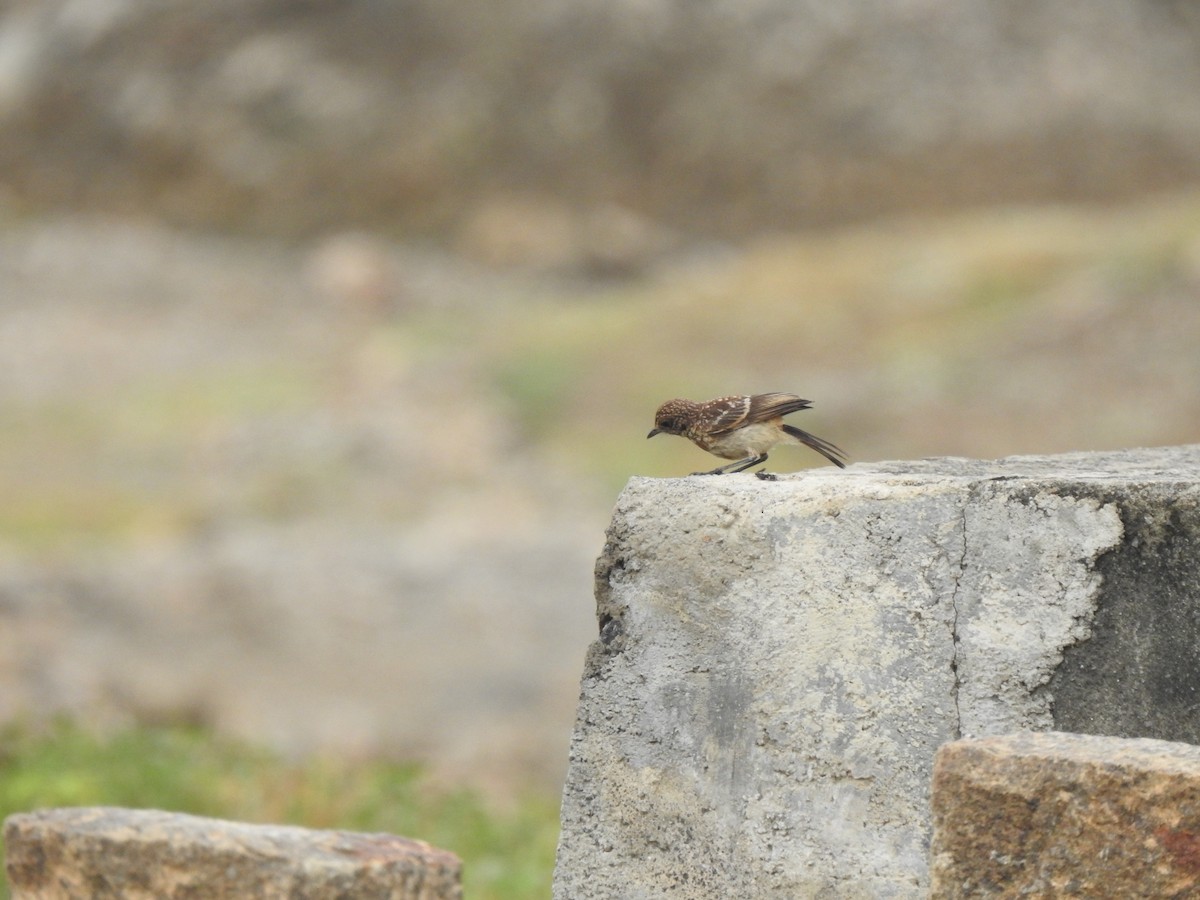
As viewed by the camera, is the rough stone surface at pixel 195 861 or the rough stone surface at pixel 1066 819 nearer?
the rough stone surface at pixel 1066 819

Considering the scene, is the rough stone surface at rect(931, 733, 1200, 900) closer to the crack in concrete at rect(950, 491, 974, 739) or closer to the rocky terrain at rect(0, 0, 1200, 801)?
the crack in concrete at rect(950, 491, 974, 739)

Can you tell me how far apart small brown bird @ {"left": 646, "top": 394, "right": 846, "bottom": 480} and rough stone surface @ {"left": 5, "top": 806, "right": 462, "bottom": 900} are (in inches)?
40.0

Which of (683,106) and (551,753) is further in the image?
(683,106)

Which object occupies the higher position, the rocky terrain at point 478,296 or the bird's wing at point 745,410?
the rocky terrain at point 478,296

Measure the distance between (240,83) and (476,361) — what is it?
16.8 ft

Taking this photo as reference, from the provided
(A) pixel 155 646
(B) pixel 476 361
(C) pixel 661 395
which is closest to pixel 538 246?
(B) pixel 476 361

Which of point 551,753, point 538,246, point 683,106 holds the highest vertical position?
point 683,106

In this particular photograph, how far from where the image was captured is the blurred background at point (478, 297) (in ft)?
31.5

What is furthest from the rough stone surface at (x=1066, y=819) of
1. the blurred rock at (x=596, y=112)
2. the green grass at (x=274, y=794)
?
the blurred rock at (x=596, y=112)

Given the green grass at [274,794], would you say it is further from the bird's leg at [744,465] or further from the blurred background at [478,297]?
the bird's leg at [744,465]

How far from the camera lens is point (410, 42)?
51.9ft

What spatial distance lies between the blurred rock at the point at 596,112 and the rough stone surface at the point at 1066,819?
43.4 ft

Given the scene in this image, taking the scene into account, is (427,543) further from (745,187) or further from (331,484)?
(745,187)

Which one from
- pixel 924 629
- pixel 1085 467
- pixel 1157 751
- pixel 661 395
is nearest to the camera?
pixel 1157 751
